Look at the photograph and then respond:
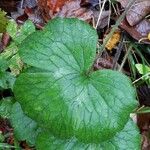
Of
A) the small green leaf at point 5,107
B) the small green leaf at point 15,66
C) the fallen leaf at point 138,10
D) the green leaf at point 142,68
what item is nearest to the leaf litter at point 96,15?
the fallen leaf at point 138,10

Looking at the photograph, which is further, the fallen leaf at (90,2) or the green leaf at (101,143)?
the fallen leaf at (90,2)

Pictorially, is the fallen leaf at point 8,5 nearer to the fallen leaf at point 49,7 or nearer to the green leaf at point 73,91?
the fallen leaf at point 49,7

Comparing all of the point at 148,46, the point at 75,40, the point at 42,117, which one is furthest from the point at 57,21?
the point at 148,46

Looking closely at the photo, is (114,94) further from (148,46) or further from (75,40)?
(148,46)

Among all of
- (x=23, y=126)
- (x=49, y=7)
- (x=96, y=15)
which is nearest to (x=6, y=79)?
(x=23, y=126)

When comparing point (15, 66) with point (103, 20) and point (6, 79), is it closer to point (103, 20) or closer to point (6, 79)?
point (6, 79)
